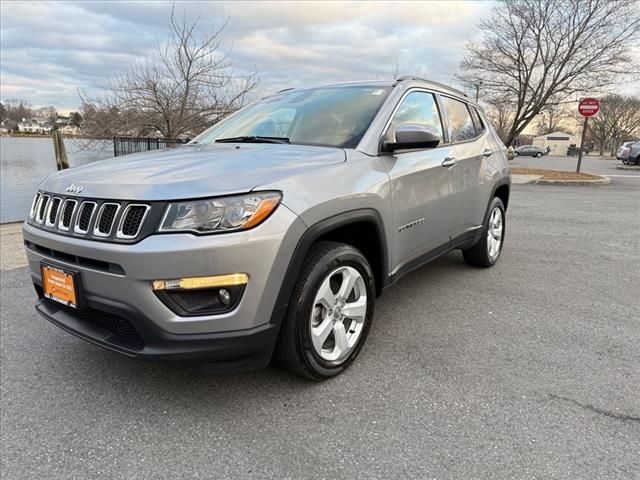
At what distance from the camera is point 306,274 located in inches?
95.2

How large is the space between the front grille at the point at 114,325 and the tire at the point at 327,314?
2.32ft

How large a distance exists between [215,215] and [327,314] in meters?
0.92

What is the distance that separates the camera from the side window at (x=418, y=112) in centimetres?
322

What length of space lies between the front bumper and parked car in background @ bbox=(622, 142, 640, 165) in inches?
1180

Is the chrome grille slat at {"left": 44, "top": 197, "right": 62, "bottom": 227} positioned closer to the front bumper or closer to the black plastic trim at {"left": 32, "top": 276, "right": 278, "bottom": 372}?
the front bumper

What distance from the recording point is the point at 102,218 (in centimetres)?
218

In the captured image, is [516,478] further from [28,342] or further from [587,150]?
[587,150]

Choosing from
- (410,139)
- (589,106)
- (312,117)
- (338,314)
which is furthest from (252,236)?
(589,106)

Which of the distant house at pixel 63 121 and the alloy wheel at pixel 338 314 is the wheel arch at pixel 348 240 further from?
the distant house at pixel 63 121

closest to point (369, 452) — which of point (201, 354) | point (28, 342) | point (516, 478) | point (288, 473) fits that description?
point (288, 473)

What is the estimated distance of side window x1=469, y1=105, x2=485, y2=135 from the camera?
4601 millimetres

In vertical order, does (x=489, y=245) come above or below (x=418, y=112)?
below

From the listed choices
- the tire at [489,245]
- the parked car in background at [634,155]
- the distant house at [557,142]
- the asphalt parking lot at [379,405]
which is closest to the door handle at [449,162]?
the tire at [489,245]

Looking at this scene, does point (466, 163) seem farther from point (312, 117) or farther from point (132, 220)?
point (132, 220)
